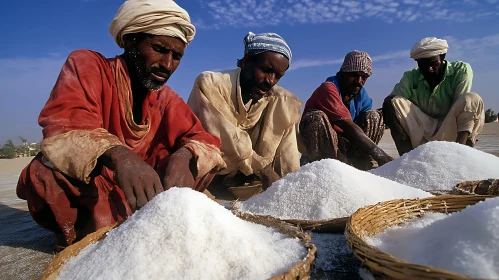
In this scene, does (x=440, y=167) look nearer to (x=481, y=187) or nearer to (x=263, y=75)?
(x=481, y=187)

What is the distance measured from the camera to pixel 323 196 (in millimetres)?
1652

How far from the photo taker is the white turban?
12.7 ft

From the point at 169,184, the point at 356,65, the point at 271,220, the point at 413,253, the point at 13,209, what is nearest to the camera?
the point at 413,253

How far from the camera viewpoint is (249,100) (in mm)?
2949

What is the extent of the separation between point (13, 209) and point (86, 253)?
210 cm

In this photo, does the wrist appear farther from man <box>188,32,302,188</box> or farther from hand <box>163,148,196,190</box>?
man <box>188,32,302,188</box>

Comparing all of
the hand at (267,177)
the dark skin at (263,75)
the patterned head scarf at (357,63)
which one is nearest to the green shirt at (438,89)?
the patterned head scarf at (357,63)

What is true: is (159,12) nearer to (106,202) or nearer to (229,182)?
(106,202)

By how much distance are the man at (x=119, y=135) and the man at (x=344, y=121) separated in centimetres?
147

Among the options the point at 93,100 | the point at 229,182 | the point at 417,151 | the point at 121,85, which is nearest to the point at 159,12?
the point at 121,85

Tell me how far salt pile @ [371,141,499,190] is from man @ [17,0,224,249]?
3.87 feet

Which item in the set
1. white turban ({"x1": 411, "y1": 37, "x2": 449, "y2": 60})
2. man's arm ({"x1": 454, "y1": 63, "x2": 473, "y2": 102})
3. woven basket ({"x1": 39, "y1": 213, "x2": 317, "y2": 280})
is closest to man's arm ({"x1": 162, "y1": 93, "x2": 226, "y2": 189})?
woven basket ({"x1": 39, "y1": 213, "x2": 317, "y2": 280})

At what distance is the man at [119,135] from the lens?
1.45m

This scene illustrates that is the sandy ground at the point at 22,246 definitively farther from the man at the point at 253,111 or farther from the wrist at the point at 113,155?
the man at the point at 253,111
